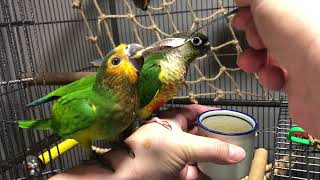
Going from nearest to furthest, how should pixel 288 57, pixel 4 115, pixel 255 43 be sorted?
pixel 288 57
pixel 255 43
pixel 4 115

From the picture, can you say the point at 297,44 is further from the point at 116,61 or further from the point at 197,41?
the point at 197,41

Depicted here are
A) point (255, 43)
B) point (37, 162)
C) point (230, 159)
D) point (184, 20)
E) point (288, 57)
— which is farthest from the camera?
point (184, 20)

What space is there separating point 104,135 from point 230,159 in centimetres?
25

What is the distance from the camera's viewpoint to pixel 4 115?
2.99ft

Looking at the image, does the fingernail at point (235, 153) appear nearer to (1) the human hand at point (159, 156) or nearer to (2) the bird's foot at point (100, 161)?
(1) the human hand at point (159, 156)

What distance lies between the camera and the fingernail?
0.53 metres

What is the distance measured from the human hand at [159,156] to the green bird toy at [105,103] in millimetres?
58

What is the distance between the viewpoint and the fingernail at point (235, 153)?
21.0 inches

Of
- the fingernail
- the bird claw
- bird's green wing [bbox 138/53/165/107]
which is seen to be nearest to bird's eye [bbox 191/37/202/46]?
bird's green wing [bbox 138/53/165/107]

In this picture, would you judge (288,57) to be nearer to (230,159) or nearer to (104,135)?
(230,159)

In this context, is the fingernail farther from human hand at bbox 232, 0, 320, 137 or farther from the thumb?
human hand at bbox 232, 0, 320, 137

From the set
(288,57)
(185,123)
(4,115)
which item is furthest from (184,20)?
(288,57)

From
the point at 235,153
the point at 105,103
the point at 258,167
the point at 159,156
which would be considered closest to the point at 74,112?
the point at 105,103

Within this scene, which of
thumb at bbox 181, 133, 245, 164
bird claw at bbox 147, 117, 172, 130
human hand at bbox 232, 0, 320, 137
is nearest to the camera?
human hand at bbox 232, 0, 320, 137
